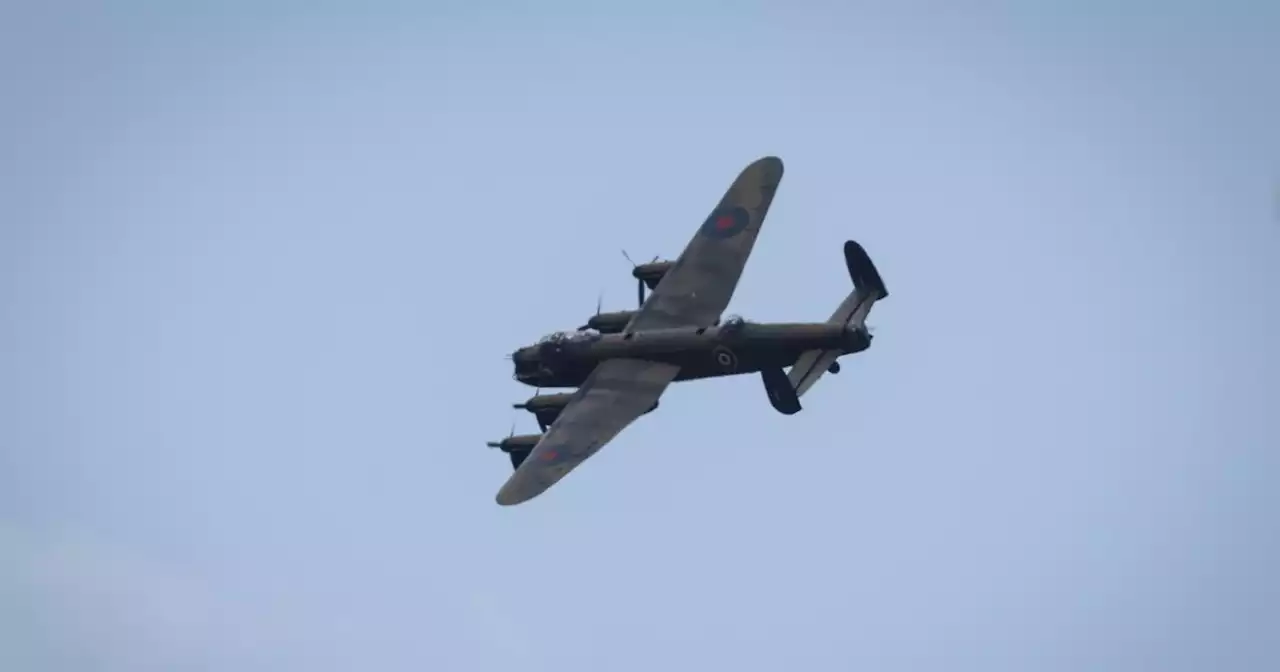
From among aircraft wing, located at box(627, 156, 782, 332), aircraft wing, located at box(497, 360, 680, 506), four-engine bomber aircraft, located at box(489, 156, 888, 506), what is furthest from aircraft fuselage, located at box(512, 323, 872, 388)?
aircraft wing, located at box(627, 156, 782, 332)

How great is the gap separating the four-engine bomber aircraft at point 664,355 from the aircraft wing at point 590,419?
0.13 feet

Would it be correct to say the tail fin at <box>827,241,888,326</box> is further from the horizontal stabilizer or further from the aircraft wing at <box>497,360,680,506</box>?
the aircraft wing at <box>497,360,680,506</box>

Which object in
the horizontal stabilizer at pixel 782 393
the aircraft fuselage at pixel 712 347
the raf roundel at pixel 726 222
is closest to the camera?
the horizontal stabilizer at pixel 782 393

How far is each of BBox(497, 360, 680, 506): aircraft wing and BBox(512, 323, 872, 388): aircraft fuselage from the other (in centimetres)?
62

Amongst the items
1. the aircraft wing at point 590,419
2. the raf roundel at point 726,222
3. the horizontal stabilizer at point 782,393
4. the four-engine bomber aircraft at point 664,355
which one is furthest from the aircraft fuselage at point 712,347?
the raf roundel at point 726,222

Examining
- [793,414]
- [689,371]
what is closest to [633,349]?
[689,371]

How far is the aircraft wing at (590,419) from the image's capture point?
7775 centimetres

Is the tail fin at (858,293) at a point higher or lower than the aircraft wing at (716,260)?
lower

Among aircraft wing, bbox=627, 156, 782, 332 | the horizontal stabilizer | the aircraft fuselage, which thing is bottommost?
the horizontal stabilizer

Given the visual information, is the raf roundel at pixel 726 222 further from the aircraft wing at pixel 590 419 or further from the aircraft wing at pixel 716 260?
the aircraft wing at pixel 590 419

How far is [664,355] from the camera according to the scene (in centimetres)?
8288

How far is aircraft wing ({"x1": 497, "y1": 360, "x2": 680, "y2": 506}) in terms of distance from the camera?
77.8m

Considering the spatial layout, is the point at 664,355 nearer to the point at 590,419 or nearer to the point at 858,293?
the point at 590,419

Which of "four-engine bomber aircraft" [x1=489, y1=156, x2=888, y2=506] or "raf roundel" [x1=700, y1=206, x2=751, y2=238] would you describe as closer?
"four-engine bomber aircraft" [x1=489, y1=156, x2=888, y2=506]
